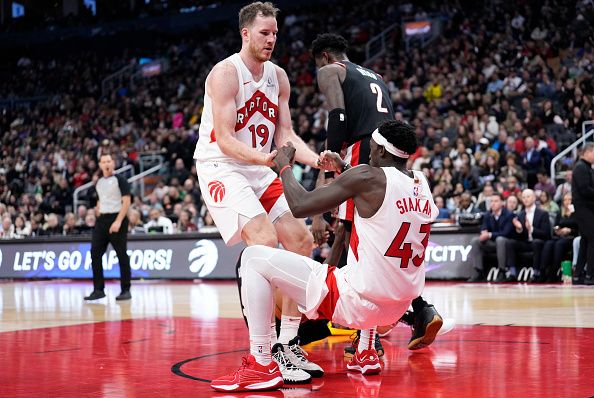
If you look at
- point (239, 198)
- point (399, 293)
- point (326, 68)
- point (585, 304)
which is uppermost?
point (326, 68)

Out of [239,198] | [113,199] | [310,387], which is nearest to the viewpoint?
[310,387]

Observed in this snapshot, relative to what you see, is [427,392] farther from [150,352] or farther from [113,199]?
[113,199]

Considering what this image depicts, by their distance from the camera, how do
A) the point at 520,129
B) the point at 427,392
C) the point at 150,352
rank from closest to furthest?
the point at 427,392
the point at 150,352
the point at 520,129

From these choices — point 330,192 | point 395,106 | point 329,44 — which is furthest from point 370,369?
point 395,106

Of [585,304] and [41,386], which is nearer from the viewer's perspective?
[41,386]

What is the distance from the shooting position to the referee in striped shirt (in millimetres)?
11477

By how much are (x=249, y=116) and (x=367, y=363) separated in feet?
5.79

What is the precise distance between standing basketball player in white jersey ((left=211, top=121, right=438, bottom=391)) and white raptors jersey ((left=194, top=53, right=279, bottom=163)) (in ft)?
3.07

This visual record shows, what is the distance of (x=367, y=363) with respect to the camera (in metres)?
4.95

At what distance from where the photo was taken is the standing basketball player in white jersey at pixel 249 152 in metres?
5.22

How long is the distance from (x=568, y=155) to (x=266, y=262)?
13.4m

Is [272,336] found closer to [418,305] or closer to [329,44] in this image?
[418,305]

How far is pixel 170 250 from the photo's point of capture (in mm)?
15828

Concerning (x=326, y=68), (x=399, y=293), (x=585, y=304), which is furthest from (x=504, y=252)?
(x=399, y=293)
